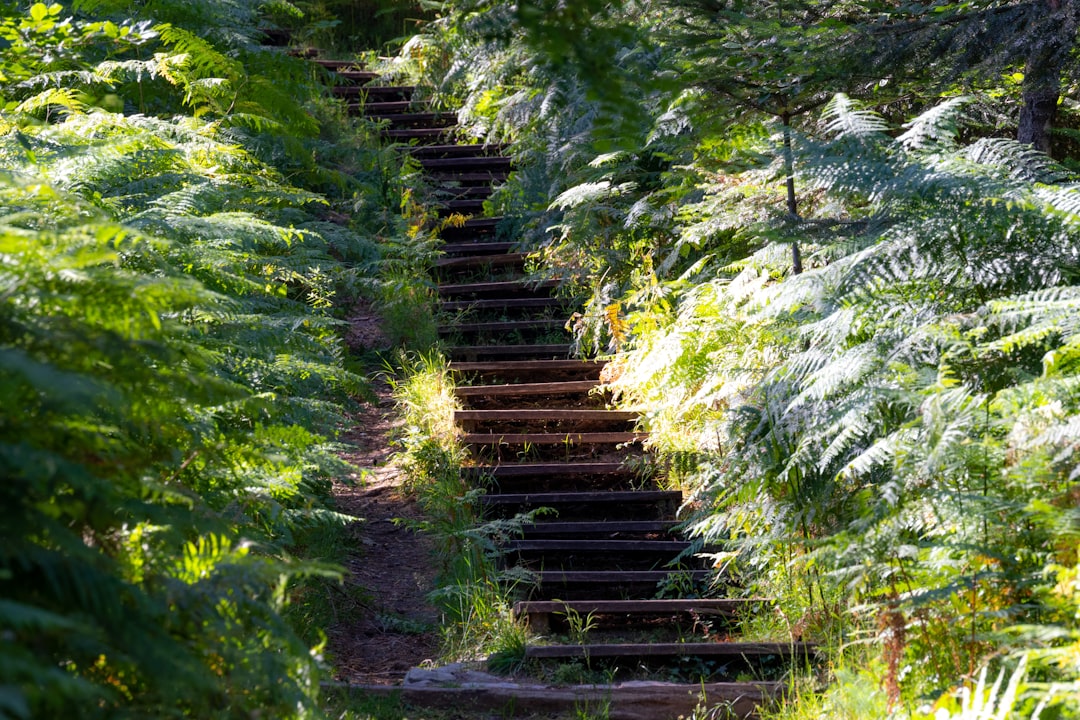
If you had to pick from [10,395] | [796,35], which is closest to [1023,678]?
[10,395]

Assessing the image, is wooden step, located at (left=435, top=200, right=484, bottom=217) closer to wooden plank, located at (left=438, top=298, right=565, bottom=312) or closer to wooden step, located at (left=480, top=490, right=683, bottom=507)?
wooden plank, located at (left=438, top=298, right=565, bottom=312)

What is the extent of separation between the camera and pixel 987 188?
11.9ft

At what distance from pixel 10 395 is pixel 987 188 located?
10.9ft

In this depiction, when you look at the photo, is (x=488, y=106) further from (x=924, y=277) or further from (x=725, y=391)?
(x=924, y=277)

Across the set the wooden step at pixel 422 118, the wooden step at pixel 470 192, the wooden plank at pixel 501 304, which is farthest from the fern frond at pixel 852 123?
the wooden step at pixel 422 118

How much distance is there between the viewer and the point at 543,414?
22.9 feet

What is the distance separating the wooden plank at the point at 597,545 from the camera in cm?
558

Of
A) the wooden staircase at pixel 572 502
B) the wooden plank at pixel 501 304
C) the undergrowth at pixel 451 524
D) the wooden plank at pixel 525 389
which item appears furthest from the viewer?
the wooden plank at pixel 501 304

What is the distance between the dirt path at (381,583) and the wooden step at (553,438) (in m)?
0.64

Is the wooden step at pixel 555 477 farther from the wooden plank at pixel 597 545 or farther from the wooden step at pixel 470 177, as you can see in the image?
the wooden step at pixel 470 177

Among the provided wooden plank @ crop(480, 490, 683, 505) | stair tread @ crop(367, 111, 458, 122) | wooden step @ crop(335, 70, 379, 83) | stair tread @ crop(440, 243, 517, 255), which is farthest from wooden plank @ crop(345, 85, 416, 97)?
wooden plank @ crop(480, 490, 683, 505)

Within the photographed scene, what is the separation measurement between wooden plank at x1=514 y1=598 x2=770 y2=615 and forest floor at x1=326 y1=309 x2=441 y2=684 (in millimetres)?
561

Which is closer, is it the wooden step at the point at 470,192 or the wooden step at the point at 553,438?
the wooden step at the point at 553,438

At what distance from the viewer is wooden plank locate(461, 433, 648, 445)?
6680 mm
